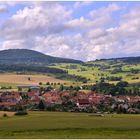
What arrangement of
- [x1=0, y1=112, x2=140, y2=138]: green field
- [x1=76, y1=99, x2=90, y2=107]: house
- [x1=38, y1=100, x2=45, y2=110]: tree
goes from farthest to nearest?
[x1=76, y1=99, x2=90, y2=107]: house → [x1=38, y1=100, x2=45, y2=110]: tree → [x1=0, y1=112, x2=140, y2=138]: green field

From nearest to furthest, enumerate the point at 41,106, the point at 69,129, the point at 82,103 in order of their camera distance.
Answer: the point at 69,129 < the point at 41,106 < the point at 82,103

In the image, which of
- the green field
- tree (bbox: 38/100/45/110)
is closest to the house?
tree (bbox: 38/100/45/110)

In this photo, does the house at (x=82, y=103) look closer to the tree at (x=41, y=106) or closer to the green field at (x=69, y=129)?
the tree at (x=41, y=106)

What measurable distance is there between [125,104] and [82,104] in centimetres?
1089

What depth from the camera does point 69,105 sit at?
103 meters

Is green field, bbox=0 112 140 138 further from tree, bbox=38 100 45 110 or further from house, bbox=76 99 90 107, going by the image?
house, bbox=76 99 90 107

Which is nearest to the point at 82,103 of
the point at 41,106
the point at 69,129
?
the point at 41,106

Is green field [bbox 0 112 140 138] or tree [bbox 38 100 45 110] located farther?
tree [bbox 38 100 45 110]

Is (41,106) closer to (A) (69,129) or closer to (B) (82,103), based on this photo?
(B) (82,103)

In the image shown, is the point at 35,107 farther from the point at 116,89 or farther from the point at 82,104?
the point at 116,89

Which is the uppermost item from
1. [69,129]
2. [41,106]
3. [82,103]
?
[82,103]

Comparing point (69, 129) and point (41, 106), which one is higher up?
point (69, 129)

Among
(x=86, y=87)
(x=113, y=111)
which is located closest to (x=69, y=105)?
(x=113, y=111)

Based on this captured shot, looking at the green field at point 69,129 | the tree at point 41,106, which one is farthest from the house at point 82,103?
the green field at point 69,129
